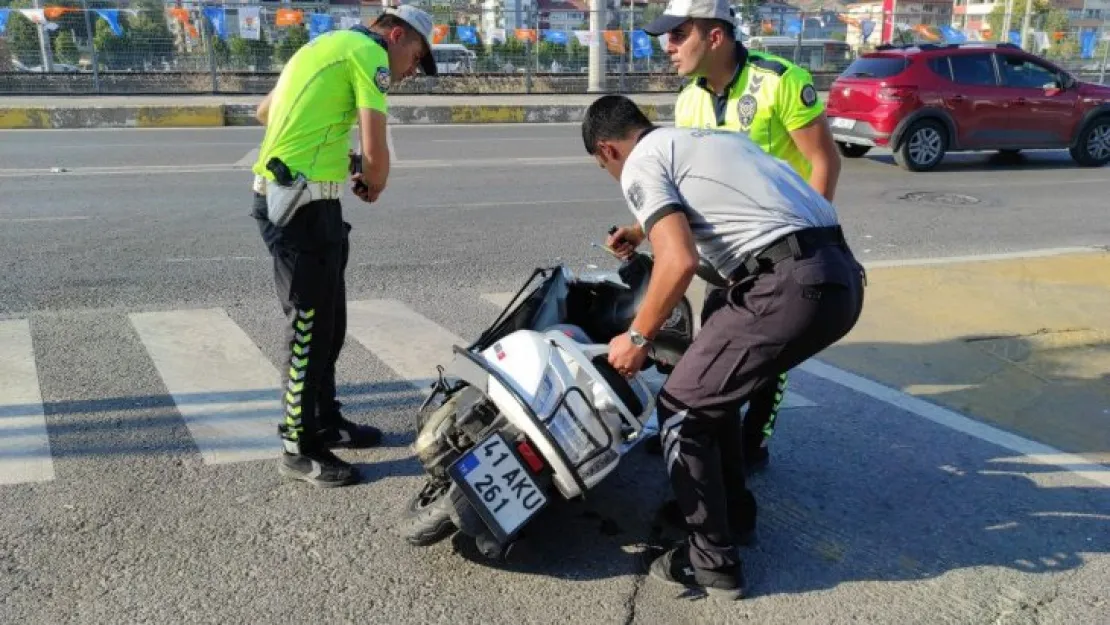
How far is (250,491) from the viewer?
140 inches

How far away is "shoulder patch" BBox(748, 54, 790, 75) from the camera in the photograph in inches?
140

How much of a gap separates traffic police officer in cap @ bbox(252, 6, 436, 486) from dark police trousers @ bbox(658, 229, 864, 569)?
1.41 m

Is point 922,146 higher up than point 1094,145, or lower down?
higher up

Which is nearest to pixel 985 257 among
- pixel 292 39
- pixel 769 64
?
pixel 769 64

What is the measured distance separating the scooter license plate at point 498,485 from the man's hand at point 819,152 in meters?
1.68

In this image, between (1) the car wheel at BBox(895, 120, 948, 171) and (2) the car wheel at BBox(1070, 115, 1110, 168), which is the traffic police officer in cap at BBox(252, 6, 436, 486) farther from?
(2) the car wheel at BBox(1070, 115, 1110, 168)

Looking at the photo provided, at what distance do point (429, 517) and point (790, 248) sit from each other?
1497 mm

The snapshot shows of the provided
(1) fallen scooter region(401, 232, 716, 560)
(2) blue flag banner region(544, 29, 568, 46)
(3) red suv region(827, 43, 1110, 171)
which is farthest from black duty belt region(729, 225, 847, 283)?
(2) blue flag banner region(544, 29, 568, 46)

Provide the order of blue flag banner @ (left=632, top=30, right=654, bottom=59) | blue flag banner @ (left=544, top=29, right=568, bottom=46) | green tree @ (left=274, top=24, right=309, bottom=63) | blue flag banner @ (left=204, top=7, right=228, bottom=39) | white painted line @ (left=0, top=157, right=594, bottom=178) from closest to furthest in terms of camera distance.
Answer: white painted line @ (left=0, top=157, right=594, bottom=178) → blue flag banner @ (left=204, top=7, right=228, bottom=39) → green tree @ (left=274, top=24, right=309, bottom=63) → blue flag banner @ (left=544, top=29, right=568, bottom=46) → blue flag banner @ (left=632, top=30, right=654, bottom=59)

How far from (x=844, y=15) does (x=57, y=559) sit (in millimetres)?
29014

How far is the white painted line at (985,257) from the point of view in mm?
7527

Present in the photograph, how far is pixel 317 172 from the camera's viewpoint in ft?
11.2

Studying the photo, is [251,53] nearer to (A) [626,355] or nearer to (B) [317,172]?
(B) [317,172]

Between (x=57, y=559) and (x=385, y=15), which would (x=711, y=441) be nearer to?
(x=385, y=15)
